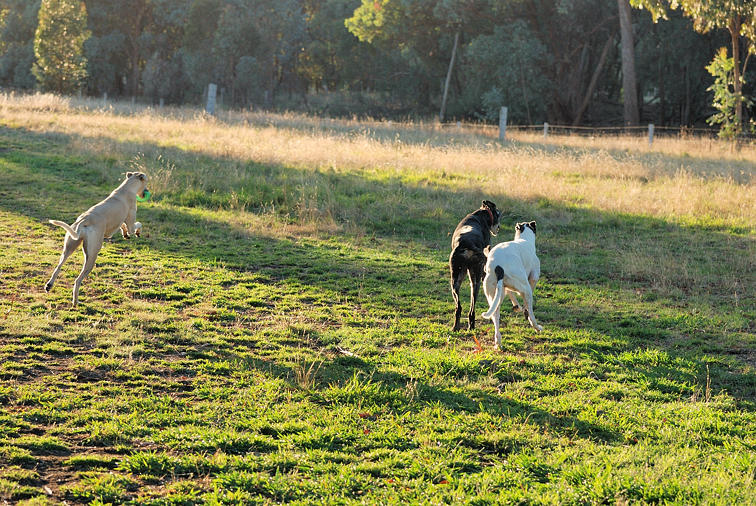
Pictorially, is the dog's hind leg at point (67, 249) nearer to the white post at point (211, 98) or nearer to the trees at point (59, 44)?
the white post at point (211, 98)

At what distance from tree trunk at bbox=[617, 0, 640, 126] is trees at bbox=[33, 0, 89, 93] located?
93.3 feet

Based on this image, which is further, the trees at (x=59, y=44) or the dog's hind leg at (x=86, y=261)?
the trees at (x=59, y=44)

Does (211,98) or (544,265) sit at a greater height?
(211,98)

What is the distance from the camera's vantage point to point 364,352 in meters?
6.48

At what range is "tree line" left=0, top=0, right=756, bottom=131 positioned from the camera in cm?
3888

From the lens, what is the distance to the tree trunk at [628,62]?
33.8 metres

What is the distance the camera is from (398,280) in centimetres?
930

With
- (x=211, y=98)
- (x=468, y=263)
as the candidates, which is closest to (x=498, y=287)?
(x=468, y=263)

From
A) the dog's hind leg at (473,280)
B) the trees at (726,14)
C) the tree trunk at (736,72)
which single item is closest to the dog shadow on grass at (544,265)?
the dog's hind leg at (473,280)

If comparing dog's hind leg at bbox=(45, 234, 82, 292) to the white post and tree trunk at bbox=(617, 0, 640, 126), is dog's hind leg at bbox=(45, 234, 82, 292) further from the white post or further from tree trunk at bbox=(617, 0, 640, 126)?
tree trunk at bbox=(617, 0, 640, 126)

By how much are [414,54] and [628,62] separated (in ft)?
54.4

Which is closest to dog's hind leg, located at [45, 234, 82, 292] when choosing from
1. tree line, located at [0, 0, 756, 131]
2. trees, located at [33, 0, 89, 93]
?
tree line, located at [0, 0, 756, 131]

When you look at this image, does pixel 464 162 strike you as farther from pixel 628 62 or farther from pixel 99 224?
pixel 628 62

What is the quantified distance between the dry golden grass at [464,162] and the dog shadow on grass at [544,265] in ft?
3.17
